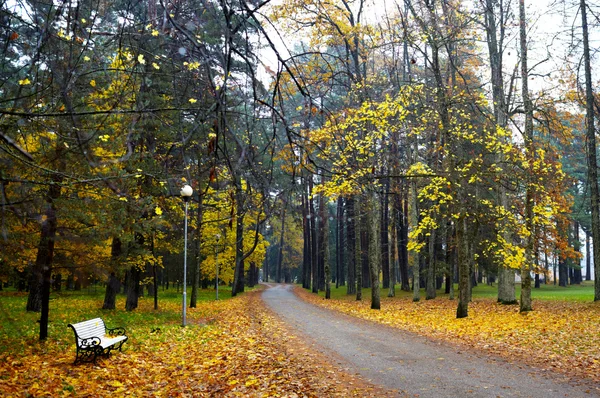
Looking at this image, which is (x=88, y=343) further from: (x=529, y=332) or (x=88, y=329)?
(x=529, y=332)

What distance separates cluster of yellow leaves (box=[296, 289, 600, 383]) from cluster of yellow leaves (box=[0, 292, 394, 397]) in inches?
150

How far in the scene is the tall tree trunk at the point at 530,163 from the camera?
1575cm

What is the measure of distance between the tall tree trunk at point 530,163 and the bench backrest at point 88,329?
517 inches

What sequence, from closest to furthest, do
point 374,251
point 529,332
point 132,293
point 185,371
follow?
point 185,371 → point 529,332 → point 132,293 → point 374,251

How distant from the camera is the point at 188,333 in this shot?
13.0 meters

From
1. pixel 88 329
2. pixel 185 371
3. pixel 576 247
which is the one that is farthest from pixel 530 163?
pixel 576 247

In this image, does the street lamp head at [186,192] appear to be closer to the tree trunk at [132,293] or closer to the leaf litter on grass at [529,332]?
the leaf litter on grass at [529,332]

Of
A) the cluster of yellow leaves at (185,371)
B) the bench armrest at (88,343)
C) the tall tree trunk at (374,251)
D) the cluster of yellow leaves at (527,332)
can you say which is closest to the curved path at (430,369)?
the cluster of yellow leaves at (185,371)

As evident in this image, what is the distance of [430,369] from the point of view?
7953 mm

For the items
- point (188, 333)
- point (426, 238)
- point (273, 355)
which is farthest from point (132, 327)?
point (426, 238)

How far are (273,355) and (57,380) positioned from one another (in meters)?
3.93

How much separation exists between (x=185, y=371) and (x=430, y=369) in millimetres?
4312

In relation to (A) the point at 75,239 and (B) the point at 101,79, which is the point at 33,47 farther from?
(B) the point at 101,79

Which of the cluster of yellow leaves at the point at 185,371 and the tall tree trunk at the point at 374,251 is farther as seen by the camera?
the tall tree trunk at the point at 374,251
